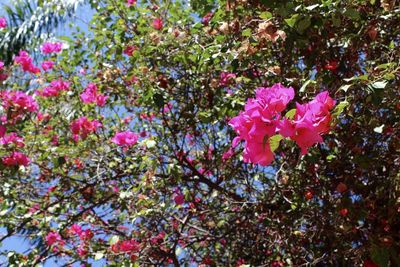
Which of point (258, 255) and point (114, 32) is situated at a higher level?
point (114, 32)

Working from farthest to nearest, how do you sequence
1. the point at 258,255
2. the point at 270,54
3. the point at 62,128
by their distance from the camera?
the point at 62,128 → the point at 258,255 → the point at 270,54

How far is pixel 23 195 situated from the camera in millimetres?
3715

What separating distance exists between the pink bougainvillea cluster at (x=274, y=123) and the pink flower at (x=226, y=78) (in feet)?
5.53

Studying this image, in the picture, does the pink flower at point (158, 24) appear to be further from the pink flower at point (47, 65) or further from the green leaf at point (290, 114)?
the green leaf at point (290, 114)

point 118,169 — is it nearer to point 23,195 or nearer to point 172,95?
point 172,95

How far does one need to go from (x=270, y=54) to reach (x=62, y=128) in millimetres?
1732

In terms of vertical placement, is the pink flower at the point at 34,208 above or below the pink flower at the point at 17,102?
below

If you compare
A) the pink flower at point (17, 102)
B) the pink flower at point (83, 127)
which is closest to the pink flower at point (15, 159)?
the pink flower at point (17, 102)

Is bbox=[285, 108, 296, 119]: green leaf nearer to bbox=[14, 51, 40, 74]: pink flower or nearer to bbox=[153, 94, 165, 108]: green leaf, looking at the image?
bbox=[153, 94, 165, 108]: green leaf

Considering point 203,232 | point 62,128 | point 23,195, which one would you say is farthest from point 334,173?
point 23,195

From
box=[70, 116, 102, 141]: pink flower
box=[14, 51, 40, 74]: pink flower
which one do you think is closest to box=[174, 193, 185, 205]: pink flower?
box=[70, 116, 102, 141]: pink flower

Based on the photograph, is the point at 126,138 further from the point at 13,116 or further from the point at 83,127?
the point at 13,116

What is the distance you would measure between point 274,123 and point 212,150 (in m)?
2.18

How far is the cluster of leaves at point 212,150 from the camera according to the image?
7.32 ft
